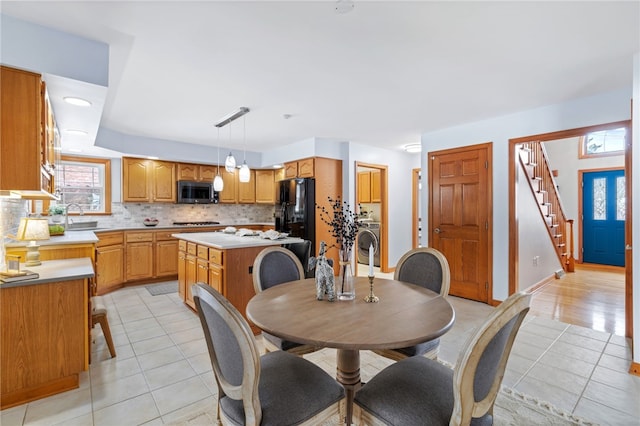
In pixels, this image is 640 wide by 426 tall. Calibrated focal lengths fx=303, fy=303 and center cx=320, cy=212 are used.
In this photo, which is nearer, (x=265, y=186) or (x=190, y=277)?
(x=190, y=277)

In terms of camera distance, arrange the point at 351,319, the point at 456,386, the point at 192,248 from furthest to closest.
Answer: the point at 192,248 < the point at 351,319 < the point at 456,386

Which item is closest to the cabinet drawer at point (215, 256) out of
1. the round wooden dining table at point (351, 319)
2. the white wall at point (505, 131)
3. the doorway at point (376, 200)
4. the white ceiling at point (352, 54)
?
the round wooden dining table at point (351, 319)

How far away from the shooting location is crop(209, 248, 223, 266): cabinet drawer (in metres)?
3.10

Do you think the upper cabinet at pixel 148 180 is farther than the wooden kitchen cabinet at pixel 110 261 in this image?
Yes

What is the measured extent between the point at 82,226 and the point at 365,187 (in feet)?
16.9

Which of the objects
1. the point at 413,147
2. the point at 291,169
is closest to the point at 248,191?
the point at 291,169

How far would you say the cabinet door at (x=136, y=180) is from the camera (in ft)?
17.1

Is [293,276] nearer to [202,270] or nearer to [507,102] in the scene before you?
[202,270]

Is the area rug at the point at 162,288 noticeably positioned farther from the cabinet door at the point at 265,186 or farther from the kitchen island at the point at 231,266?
the cabinet door at the point at 265,186

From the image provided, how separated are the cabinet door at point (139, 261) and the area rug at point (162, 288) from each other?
0.24 metres

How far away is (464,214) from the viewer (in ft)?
13.8

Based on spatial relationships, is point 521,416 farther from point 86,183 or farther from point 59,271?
point 86,183

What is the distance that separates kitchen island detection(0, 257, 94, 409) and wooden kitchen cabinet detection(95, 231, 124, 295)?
2524 mm

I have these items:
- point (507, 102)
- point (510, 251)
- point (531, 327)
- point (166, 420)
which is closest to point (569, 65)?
point (507, 102)
